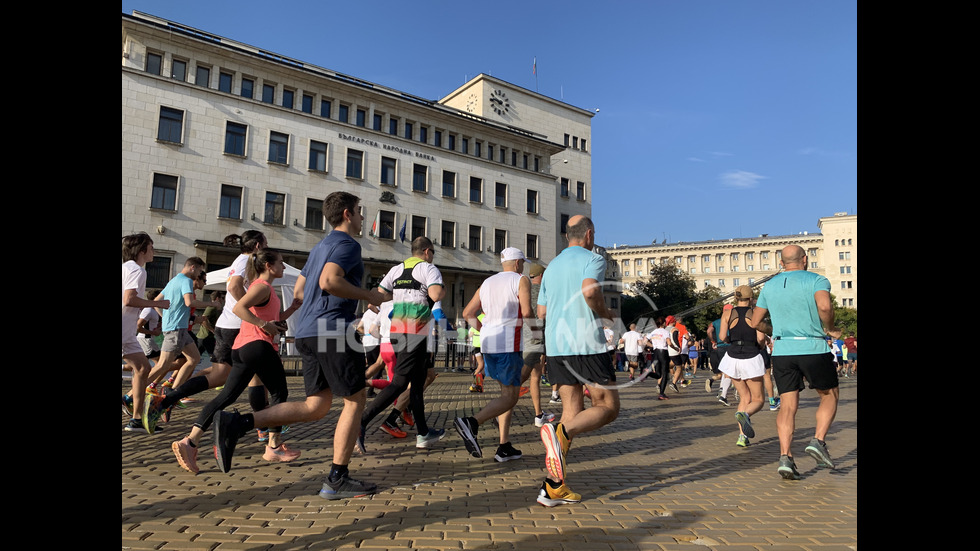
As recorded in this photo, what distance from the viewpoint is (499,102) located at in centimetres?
4759

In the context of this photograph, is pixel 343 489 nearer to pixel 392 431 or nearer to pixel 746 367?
pixel 392 431

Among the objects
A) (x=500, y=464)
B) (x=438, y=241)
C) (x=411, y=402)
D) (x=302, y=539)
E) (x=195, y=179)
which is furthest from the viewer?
(x=438, y=241)

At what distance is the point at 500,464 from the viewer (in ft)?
17.3

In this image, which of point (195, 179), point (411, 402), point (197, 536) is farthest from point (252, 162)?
point (197, 536)

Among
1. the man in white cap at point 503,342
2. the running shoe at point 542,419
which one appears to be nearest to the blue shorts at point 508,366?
the man in white cap at point 503,342

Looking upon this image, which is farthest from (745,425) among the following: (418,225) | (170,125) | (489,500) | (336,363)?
(418,225)

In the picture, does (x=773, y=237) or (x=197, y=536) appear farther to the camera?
(x=773, y=237)

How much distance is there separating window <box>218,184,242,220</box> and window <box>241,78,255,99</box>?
5.55m

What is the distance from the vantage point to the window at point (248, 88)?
3291 cm
